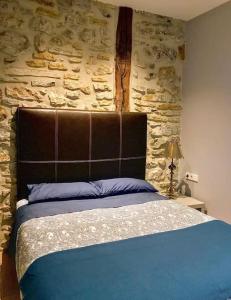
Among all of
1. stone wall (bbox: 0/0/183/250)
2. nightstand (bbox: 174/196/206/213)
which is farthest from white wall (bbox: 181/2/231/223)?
stone wall (bbox: 0/0/183/250)

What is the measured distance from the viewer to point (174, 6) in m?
3.05

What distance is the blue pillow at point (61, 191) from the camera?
2521 millimetres

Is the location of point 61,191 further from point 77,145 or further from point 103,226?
point 103,226


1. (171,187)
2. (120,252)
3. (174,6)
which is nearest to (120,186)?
(171,187)

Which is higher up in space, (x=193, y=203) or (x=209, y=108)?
(x=209, y=108)

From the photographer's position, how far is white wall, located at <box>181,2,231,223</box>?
115 inches

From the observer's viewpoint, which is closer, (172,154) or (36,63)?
(36,63)

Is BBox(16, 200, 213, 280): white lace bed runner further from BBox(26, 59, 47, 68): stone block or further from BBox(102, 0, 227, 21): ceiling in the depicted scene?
BBox(102, 0, 227, 21): ceiling

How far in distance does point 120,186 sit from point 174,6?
2.04 m

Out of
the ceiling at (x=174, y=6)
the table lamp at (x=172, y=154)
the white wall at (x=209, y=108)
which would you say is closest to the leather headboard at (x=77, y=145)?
the table lamp at (x=172, y=154)

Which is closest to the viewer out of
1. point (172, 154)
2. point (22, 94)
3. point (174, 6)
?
point (22, 94)

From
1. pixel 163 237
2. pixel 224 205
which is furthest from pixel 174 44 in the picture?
pixel 163 237

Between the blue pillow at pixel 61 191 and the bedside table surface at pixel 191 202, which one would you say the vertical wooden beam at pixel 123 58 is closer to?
the blue pillow at pixel 61 191

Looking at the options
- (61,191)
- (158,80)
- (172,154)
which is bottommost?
(61,191)
